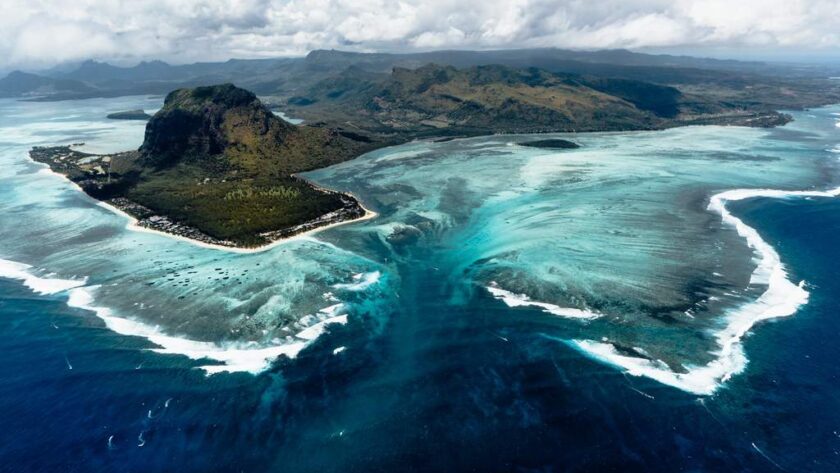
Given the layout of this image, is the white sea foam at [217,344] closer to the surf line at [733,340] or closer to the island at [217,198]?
the island at [217,198]

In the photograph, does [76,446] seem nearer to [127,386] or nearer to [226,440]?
[127,386]

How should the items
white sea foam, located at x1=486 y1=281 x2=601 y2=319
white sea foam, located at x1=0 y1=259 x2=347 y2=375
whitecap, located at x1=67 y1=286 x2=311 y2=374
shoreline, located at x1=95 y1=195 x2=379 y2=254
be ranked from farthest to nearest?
shoreline, located at x1=95 y1=195 x2=379 y2=254 → white sea foam, located at x1=486 y1=281 x2=601 y2=319 → white sea foam, located at x1=0 y1=259 x2=347 y2=375 → whitecap, located at x1=67 y1=286 x2=311 y2=374

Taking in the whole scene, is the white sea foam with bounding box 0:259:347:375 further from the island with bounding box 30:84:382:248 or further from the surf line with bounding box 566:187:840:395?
the surf line with bounding box 566:187:840:395

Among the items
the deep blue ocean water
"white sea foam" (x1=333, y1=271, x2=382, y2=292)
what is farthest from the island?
the deep blue ocean water

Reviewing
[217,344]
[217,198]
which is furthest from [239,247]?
[217,198]

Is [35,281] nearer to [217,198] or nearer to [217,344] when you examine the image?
[217,344]

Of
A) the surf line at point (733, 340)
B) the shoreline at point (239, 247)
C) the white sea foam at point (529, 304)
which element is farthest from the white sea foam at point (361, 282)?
the surf line at point (733, 340)
